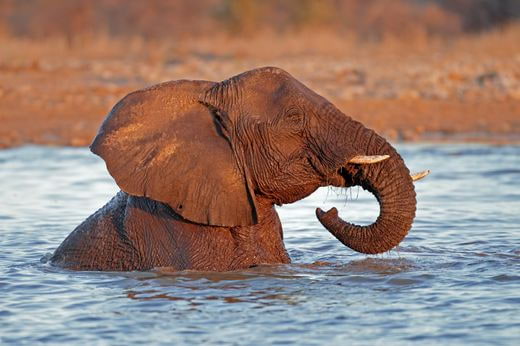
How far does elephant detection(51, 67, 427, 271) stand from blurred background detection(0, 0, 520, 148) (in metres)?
8.41

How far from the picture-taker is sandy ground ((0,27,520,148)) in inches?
625

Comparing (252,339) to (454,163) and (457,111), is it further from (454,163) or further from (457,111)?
(457,111)

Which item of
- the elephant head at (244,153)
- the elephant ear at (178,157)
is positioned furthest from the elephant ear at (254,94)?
the elephant ear at (178,157)

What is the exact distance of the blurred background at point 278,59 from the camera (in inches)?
644

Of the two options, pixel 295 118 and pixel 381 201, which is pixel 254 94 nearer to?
pixel 295 118

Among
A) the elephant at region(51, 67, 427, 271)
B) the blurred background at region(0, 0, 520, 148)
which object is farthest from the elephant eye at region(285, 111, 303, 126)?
the blurred background at region(0, 0, 520, 148)

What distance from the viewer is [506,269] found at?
289 inches

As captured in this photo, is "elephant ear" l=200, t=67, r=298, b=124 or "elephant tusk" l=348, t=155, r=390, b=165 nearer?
"elephant tusk" l=348, t=155, r=390, b=165

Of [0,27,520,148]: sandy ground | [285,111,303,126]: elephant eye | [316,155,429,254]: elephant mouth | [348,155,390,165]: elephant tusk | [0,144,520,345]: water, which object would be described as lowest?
[0,144,520,345]: water

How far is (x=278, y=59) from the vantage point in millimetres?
23609

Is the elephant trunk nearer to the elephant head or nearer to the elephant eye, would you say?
the elephant head

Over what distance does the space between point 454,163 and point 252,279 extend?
6.62 metres

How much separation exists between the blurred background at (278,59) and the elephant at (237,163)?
841 cm

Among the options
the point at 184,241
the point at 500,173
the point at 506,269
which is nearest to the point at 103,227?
the point at 184,241
